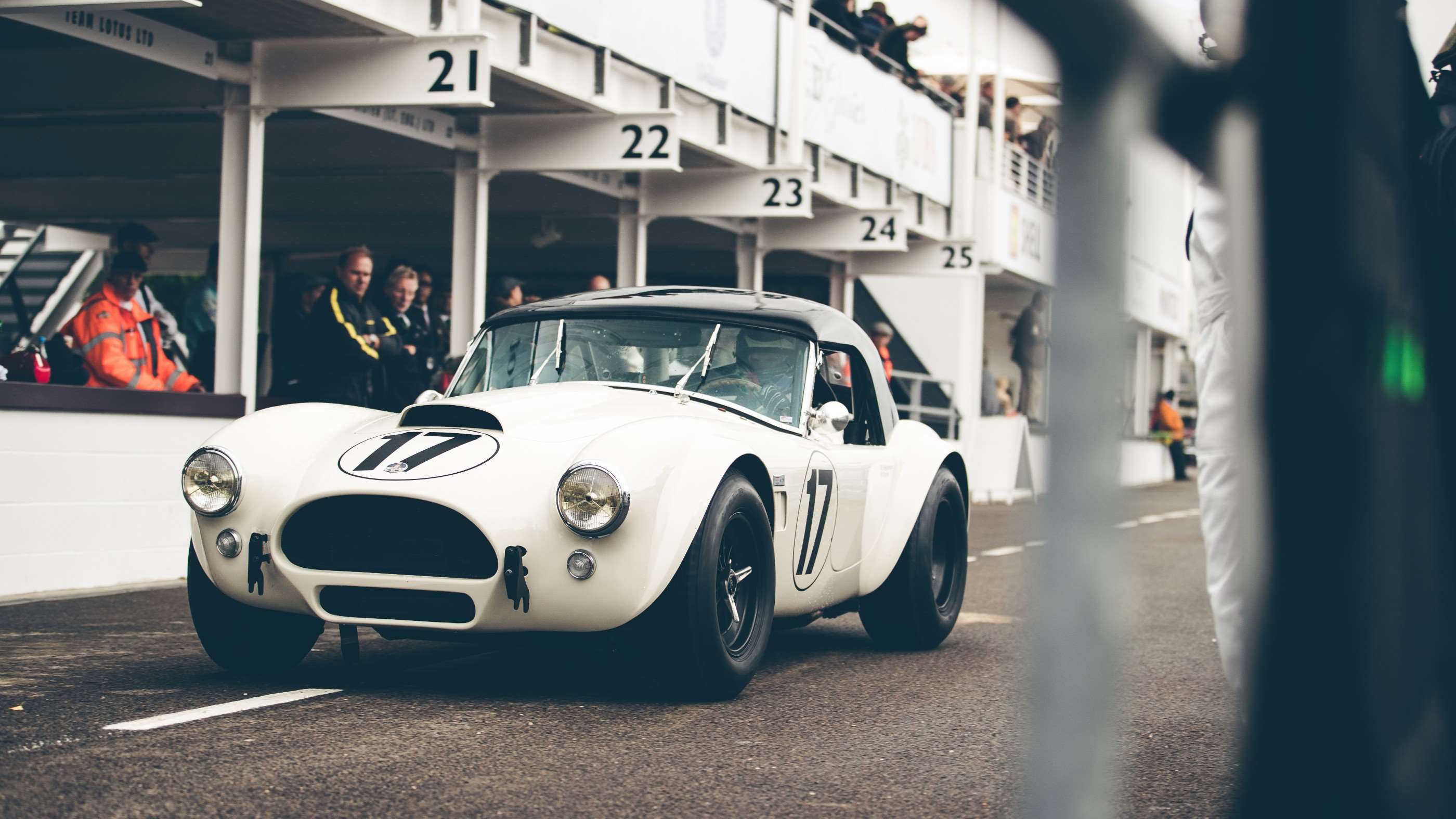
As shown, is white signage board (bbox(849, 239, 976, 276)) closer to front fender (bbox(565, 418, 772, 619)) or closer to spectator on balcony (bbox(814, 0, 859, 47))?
spectator on balcony (bbox(814, 0, 859, 47))

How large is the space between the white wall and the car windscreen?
3080 mm

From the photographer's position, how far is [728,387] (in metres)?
6.43

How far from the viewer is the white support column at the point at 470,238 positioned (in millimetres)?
14344

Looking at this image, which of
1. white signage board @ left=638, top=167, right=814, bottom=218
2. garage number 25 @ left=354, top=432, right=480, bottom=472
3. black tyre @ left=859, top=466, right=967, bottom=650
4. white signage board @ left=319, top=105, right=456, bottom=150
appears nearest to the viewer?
garage number 25 @ left=354, top=432, right=480, bottom=472

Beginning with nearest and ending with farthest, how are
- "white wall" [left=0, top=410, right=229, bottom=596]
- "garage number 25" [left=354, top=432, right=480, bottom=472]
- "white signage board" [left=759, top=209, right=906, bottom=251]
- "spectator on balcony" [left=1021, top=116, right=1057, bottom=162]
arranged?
"spectator on balcony" [left=1021, top=116, right=1057, bottom=162] → "garage number 25" [left=354, top=432, right=480, bottom=472] → "white wall" [left=0, top=410, right=229, bottom=596] → "white signage board" [left=759, top=209, right=906, bottom=251]

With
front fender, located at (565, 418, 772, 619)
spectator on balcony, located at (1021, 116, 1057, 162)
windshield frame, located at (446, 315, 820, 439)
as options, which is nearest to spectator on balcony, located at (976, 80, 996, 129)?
windshield frame, located at (446, 315, 820, 439)

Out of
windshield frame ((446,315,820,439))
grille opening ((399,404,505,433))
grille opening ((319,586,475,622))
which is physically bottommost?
grille opening ((319,586,475,622))

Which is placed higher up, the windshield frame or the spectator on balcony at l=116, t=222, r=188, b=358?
the spectator on balcony at l=116, t=222, r=188, b=358

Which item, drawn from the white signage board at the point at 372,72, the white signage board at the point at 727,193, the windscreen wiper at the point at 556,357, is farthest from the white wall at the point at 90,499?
the white signage board at the point at 727,193

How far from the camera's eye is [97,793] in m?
3.74

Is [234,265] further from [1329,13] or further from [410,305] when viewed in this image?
[1329,13]

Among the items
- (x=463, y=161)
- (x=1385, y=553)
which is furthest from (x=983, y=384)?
(x=1385, y=553)

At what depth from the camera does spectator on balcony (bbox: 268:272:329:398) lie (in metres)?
10.2

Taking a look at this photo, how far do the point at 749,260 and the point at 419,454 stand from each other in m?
15.6
